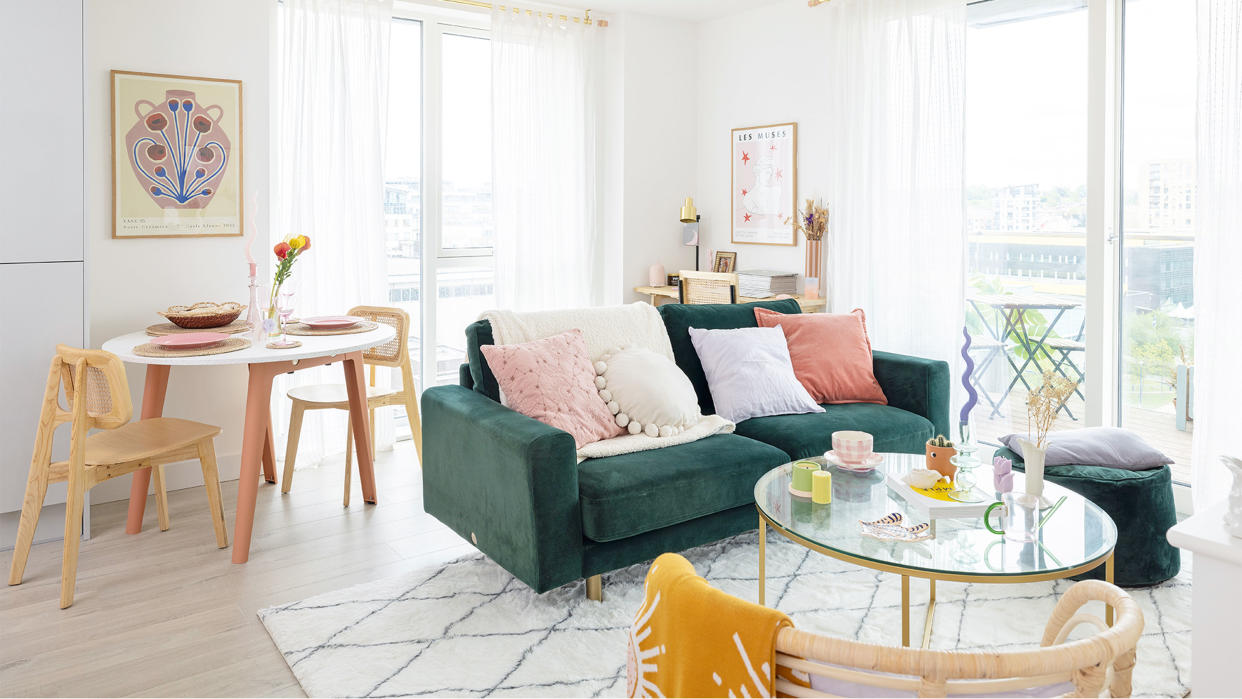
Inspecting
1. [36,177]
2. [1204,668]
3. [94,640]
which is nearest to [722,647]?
[1204,668]

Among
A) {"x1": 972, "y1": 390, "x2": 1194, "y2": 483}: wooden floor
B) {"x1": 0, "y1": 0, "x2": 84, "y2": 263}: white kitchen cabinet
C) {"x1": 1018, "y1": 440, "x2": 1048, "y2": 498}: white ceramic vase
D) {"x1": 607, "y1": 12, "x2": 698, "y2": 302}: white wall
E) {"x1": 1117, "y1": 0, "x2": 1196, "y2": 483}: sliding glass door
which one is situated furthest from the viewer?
{"x1": 607, "y1": 12, "x2": 698, "y2": 302}: white wall

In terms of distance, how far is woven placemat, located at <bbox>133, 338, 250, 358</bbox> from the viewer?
3041 mm

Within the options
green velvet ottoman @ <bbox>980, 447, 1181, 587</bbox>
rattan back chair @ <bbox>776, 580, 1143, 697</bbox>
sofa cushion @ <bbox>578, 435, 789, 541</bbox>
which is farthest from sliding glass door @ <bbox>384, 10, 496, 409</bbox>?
rattan back chair @ <bbox>776, 580, 1143, 697</bbox>

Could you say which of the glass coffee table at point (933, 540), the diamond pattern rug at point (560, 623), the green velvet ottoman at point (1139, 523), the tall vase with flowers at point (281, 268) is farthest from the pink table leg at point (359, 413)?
the green velvet ottoman at point (1139, 523)

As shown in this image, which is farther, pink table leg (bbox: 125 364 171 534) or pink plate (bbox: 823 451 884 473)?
pink table leg (bbox: 125 364 171 534)

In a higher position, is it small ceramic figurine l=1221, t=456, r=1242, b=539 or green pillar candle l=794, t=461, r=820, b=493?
small ceramic figurine l=1221, t=456, r=1242, b=539

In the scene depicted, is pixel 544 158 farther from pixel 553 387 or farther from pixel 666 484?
pixel 666 484

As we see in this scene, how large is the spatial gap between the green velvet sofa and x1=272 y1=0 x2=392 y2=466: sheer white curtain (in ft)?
4.51

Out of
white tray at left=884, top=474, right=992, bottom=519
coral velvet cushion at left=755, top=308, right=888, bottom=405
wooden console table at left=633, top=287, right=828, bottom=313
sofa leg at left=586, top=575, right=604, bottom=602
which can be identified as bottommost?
sofa leg at left=586, top=575, right=604, bottom=602

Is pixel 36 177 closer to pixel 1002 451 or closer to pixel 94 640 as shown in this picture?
pixel 94 640

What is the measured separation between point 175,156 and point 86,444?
1.45 m

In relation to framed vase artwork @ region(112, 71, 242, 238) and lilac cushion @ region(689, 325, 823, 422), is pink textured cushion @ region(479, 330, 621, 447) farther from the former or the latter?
framed vase artwork @ region(112, 71, 242, 238)

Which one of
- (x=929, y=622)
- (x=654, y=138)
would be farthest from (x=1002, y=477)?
(x=654, y=138)

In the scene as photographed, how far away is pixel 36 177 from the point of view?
315cm
